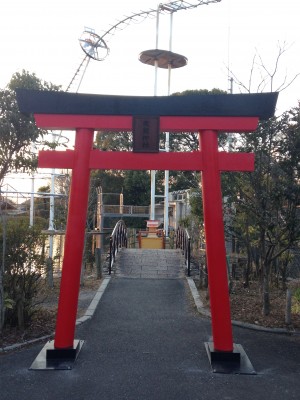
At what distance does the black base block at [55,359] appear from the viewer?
16.6 feet

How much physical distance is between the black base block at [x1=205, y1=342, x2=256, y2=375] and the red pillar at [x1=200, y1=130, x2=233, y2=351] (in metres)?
0.07

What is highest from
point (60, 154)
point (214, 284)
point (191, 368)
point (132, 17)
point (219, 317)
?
point (132, 17)

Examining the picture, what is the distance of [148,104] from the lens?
215 inches

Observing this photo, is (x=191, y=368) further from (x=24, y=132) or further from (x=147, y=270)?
(x=147, y=270)

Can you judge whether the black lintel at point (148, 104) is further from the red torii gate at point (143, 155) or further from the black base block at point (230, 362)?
the black base block at point (230, 362)

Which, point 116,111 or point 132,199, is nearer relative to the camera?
point 116,111

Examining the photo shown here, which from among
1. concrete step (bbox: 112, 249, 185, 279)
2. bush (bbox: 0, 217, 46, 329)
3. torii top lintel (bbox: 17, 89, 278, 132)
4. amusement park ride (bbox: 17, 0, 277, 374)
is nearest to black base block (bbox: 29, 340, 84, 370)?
amusement park ride (bbox: 17, 0, 277, 374)

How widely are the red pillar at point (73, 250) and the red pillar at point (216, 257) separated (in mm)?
1646

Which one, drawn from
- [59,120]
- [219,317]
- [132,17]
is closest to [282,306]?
[219,317]

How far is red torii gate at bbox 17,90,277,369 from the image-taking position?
17.3 ft

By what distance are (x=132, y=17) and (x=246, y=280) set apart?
48.2ft

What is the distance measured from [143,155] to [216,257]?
1.68 m

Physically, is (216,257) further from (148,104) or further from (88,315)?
(88,315)

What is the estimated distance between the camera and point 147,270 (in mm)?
11656
